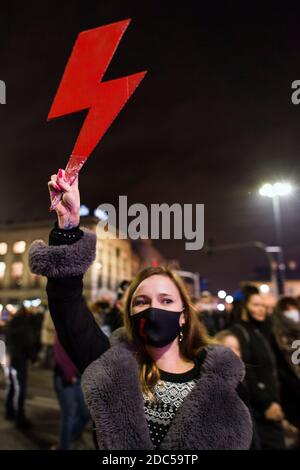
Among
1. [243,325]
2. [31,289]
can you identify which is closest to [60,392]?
[243,325]

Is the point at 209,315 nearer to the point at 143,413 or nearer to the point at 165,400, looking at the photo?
the point at 165,400

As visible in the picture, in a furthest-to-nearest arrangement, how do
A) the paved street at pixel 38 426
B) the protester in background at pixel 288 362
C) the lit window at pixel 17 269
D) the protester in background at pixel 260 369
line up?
1. the lit window at pixel 17 269
2. the paved street at pixel 38 426
3. the protester in background at pixel 288 362
4. the protester in background at pixel 260 369

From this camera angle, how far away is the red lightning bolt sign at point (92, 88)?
158 cm

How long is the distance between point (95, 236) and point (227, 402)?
97cm

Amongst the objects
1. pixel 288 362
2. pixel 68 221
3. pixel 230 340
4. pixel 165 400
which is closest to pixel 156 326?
pixel 165 400

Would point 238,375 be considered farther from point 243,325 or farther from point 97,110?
point 243,325

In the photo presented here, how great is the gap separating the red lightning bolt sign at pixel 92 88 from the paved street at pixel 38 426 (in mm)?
4836

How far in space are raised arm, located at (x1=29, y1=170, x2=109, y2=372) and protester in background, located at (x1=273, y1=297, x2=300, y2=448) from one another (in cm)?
290

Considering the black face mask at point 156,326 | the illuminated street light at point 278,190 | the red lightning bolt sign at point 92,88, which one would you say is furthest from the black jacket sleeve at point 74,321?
the illuminated street light at point 278,190

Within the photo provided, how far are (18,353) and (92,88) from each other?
6.23 metres

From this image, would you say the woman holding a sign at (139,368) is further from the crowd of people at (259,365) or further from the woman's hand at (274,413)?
the woman's hand at (274,413)

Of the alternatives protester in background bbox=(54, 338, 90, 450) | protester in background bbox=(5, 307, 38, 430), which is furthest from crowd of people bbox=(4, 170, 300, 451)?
protester in background bbox=(5, 307, 38, 430)

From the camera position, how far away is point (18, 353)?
6871mm
